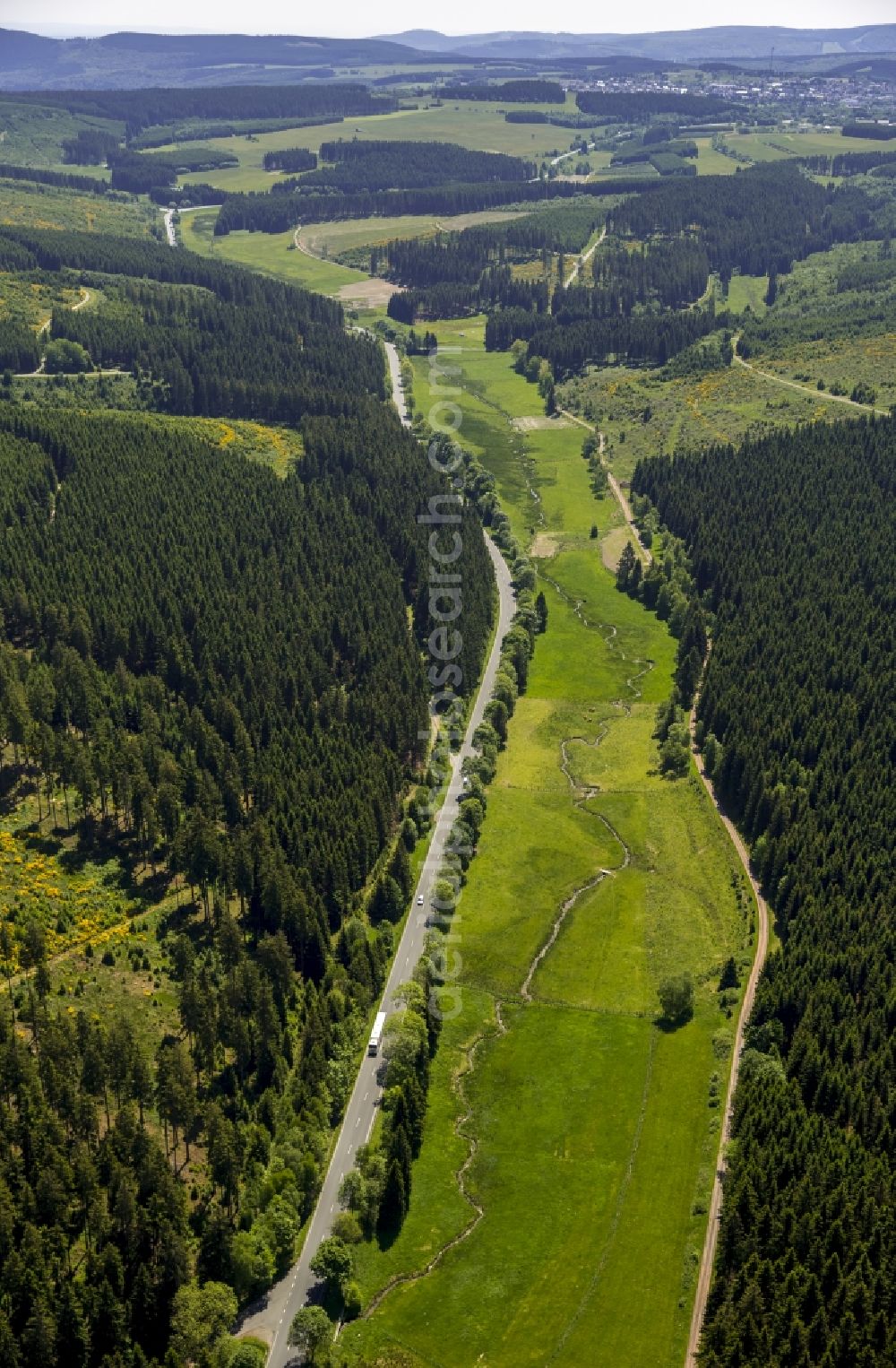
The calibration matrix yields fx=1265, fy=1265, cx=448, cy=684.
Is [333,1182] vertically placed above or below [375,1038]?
below

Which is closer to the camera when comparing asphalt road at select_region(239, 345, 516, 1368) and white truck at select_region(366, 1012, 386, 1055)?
asphalt road at select_region(239, 345, 516, 1368)

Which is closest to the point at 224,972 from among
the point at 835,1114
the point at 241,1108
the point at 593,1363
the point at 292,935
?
the point at 292,935

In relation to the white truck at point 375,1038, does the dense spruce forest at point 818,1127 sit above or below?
above

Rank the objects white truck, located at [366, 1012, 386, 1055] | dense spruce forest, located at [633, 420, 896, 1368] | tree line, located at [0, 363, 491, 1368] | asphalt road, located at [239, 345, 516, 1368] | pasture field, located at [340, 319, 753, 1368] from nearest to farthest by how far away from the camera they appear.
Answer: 1. dense spruce forest, located at [633, 420, 896, 1368]
2. tree line, located at [0, 363, 491, 1368]
3. asphalt road, located at [239, 345, 516, 1368]
4. pasture field, located at [340, 319, 753, 1368]
5. white truck, located at [366, 1012, 386, 1055]

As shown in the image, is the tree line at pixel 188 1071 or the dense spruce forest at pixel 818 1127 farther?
the tree line at pixel 188 1071

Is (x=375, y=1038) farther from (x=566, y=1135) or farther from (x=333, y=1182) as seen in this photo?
(x=566, y=1135)

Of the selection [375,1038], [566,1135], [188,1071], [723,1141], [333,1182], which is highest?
[188,1071]

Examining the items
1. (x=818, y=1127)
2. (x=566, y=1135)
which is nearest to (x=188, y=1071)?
(x=566, y=1135)

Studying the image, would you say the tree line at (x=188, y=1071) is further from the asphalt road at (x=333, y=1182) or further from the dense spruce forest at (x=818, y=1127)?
the dense spruce forest at (x=818, y=1127)

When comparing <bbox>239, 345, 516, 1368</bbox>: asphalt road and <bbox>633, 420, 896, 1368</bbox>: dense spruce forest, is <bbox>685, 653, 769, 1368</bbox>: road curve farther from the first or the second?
<bbox>239, 345, 516, 1368</bbox>: asphalt road

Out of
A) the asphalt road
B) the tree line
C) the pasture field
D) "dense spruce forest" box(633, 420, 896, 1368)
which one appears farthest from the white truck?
"dense spruce forest" box(633, 420, 896, 1368)

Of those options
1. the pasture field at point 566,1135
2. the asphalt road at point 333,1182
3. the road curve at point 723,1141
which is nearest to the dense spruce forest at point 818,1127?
the road curve at point 723,1141
